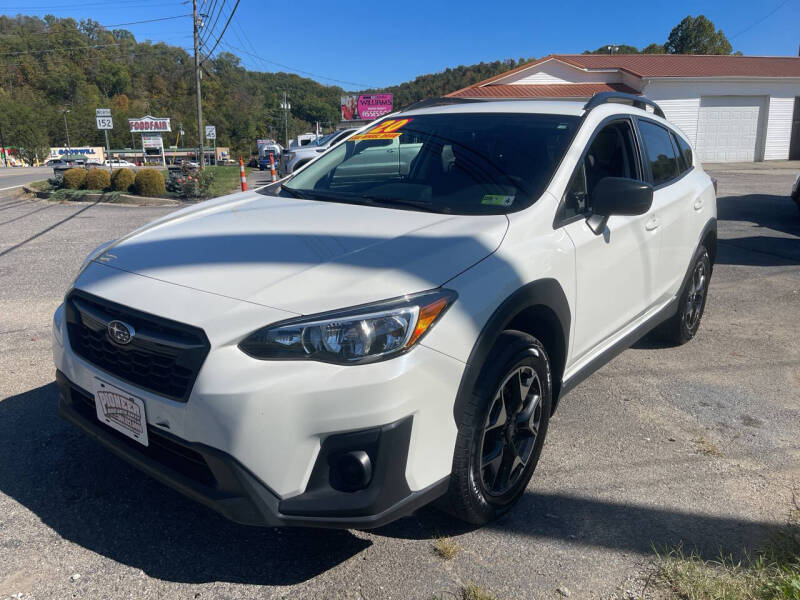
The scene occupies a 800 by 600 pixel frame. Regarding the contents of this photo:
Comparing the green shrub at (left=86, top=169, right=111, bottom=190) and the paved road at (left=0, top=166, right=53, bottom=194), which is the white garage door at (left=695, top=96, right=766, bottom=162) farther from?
the paved road at (left=0, top=166, right=53, bottom=194)

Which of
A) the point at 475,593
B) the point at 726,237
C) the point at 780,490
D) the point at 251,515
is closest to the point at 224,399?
the point at 251,515

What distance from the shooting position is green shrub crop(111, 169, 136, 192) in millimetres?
16359

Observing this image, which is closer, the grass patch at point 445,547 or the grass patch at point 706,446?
the grass patch at point 445,547

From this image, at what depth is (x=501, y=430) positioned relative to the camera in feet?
8.60

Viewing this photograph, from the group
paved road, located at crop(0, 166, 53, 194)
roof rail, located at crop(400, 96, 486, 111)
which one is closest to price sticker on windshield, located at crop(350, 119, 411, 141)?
roof rail, located at crop(400, 96, 486, 111)

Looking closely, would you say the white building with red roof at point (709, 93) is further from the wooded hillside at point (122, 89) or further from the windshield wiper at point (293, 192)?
the wooded hillside at point (122, 89)

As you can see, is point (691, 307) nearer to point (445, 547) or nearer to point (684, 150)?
point (684, 150)

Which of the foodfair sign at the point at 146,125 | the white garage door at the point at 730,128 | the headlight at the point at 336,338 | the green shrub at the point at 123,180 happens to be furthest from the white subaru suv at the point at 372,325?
the foodfair sign at the point at 146,125

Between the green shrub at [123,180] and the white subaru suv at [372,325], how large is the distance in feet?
47.3

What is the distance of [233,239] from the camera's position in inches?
108

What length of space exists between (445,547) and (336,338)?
104 cm

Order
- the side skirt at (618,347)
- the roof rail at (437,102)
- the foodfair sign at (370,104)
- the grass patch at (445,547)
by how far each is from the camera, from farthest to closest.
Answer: the foodfair sign at (370,104) < the roof rail at (437,102) < the side skirt at (618,347) < the grass patch at (445,547)

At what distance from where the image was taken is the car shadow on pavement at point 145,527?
2408 millimetres

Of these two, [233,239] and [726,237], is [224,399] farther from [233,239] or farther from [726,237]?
[726,237]
